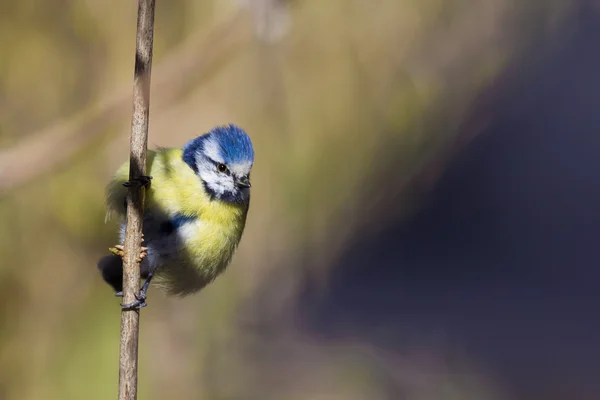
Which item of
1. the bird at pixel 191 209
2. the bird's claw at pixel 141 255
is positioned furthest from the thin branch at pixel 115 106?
the bird's claw at pixel 141 255

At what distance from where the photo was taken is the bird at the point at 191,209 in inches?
50.5

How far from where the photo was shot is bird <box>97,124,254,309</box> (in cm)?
128

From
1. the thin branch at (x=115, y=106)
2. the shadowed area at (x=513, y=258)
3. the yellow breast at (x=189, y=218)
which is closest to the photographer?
the yellow breast at (x=189, y=218)

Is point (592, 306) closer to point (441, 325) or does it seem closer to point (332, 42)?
point (441, 325)

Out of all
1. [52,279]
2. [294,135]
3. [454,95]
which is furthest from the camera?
[454,95]

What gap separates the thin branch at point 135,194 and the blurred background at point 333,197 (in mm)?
1000

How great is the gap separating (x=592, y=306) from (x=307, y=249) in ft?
3.07

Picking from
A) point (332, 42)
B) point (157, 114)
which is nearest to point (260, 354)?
point (157, 114)

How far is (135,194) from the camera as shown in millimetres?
898

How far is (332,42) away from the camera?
2.06 metres

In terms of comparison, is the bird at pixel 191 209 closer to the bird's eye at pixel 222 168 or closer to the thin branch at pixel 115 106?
the bird's eye at pixel 222 168

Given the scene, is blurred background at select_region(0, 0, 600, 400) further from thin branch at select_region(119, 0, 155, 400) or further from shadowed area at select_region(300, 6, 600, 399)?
thin branch at select_region(119, 0, 155, 400)

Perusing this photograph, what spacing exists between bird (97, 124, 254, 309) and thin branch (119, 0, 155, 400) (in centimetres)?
34

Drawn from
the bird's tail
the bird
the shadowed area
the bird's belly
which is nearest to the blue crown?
the bird
